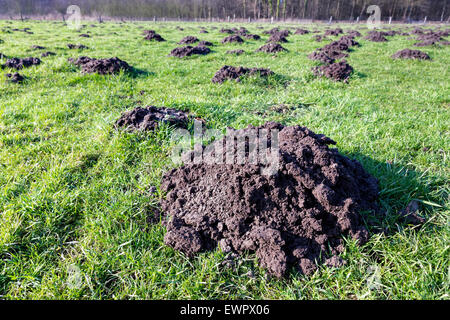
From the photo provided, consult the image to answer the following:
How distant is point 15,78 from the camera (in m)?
6.36

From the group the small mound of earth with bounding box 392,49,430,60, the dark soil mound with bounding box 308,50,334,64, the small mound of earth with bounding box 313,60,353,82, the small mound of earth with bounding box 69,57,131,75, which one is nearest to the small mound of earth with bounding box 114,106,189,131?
the small mound of earth with bounding box 69,57,131,75

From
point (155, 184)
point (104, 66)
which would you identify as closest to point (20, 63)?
point (104, 66)

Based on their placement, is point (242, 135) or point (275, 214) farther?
point (242, 135)

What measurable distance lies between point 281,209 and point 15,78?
25.2 feet

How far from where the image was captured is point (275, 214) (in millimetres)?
2240

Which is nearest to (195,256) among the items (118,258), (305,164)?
(118,258)

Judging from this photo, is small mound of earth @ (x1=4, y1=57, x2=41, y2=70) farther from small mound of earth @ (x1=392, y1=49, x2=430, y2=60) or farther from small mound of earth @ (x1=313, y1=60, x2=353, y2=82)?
small mound of earth @ (x1=392, y1=49, x2=430, y2=60)

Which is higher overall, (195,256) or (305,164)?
(305,164)

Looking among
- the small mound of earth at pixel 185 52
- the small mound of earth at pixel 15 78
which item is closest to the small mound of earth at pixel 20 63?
the small mound of earth at pixel 15 78

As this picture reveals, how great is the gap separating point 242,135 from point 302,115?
2328 millimetres
